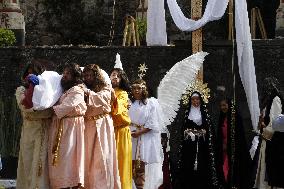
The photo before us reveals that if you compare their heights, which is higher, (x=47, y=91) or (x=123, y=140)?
(x=47, y=91)

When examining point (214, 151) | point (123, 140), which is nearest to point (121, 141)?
point (123, 140)

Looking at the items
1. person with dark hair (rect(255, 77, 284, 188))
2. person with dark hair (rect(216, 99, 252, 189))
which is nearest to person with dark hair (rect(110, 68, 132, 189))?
person with dark hair (rect(255, 77, 284, 188))

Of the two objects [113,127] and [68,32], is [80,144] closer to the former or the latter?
[113,127]

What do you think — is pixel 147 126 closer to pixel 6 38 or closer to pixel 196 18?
pixel 196 18

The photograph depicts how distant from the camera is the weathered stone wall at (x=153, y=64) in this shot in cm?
1178

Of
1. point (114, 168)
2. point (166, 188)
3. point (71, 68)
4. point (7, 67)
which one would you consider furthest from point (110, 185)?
point (7, 67)

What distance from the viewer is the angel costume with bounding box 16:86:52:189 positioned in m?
7.39

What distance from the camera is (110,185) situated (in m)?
7.48

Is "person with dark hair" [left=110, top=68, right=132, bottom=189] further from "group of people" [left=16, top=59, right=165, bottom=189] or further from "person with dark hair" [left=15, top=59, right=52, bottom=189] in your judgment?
"person with dark hair" [left=15, top=59, right=52, bottom=189]

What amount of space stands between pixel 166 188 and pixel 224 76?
110 inches

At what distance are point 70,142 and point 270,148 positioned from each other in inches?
117

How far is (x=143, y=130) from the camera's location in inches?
362

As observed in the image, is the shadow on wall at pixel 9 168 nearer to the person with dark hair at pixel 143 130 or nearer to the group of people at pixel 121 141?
the group of people at pixel 121 141

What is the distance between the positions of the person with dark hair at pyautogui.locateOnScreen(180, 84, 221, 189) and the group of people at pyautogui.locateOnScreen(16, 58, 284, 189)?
0.01 m
